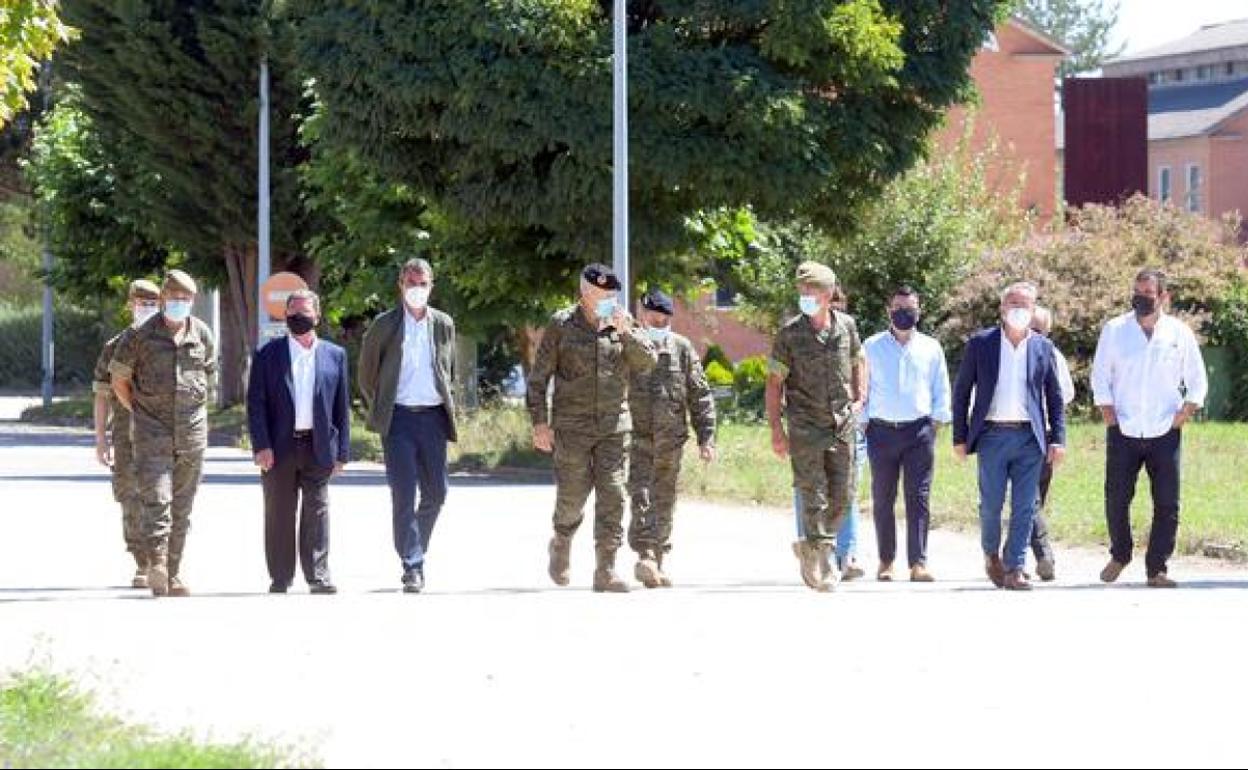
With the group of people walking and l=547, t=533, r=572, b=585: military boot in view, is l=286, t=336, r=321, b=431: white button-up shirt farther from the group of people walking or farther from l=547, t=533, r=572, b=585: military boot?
l=547, t=533, r=572, b=585: military boot

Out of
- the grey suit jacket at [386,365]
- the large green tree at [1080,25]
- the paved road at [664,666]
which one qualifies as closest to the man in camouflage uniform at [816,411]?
the paved road at [664,666]

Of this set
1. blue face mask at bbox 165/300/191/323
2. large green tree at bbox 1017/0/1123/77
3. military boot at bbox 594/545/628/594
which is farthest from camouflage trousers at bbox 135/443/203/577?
large green tree at bbox 1017/0/1123/77

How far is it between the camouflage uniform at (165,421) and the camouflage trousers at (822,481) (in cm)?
351

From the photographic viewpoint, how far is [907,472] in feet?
56.2

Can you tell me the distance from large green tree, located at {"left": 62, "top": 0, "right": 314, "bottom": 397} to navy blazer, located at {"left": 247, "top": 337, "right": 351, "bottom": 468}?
28.4 meters

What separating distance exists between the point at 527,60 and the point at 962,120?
1238 inches

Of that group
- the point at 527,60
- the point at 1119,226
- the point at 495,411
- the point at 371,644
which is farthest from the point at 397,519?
the point at 1119,226

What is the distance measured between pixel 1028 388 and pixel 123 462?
5.40 metres

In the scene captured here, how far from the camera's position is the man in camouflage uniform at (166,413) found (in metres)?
15.4

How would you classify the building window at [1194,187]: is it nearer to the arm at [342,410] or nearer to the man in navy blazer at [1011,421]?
the man in navy blazer at [1011,421]

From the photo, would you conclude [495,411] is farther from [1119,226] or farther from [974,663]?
[974,663]

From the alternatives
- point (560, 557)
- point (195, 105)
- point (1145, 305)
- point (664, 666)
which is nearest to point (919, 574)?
point (1145, 305)

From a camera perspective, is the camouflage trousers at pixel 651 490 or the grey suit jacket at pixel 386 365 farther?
the camouflage trousers at pixel 651 490

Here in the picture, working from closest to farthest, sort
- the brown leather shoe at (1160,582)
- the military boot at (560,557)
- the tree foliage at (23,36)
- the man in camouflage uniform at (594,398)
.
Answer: the tree foliage at (23,36) < the man in camouflage uniform at (594,398) < the military boot at (560,557) < the brown leather shoe at (1160,582)
